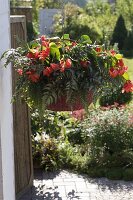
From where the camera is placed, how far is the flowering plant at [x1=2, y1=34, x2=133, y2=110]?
2.91 m

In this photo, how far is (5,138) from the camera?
10.3 ft

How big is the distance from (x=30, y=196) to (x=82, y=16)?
11.9m

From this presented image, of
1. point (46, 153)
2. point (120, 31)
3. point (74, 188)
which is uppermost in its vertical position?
point (120, 31)

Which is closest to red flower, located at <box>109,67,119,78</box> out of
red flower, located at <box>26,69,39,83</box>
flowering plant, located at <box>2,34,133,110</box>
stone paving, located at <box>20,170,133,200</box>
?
flowering plant, located at <box>2,34,133,110</box>

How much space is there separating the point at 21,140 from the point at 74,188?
0.85 metres

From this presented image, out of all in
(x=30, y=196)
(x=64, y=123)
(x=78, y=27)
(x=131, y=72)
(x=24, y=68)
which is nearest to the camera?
(x=24, y=68)

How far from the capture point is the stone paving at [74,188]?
17.2ft

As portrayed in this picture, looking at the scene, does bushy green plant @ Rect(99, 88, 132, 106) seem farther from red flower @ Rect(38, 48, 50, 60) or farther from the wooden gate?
red flower @ Rect(38, 48, 50, 60)

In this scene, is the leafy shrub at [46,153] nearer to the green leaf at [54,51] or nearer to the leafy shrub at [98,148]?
the leafy shrub at [98,148]

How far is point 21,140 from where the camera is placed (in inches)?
208

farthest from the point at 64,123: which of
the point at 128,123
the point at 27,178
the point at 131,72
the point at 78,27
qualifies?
the point at 78,27

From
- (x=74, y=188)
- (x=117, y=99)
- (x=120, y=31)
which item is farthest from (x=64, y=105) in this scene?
(x=120, y=31)

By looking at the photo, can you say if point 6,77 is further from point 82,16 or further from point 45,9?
point 45,9

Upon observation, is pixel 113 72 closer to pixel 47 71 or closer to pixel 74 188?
pixel 47 71
